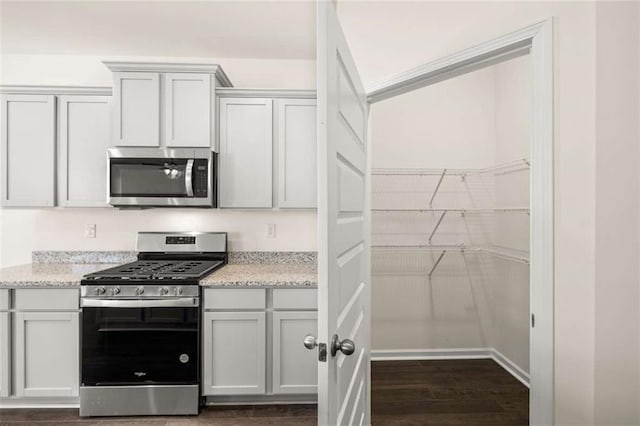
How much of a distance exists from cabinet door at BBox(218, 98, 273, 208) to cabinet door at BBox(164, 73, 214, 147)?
15 centimetres

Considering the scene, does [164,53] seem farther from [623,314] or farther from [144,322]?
[623,314]

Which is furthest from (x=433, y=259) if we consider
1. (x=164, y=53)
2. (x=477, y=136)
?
(x=164, y=53)

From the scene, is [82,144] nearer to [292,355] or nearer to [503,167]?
[292,355]

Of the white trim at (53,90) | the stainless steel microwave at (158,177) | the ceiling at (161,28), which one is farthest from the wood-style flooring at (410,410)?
the ceiling at (161,28)

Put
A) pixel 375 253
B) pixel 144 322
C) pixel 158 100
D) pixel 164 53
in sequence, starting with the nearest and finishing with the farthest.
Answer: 1. pixel 144 322
2. pixel 158 100
3. pixel 164 53
4. pixel 375 253

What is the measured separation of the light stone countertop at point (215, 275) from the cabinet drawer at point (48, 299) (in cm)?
4

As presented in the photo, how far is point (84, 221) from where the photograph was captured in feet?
10.5

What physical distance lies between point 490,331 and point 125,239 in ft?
10.7

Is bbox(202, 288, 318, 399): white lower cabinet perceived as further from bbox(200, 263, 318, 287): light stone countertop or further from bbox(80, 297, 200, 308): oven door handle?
bbox(80, 297, 200, 308): oven door handle

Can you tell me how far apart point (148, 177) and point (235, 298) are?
43.7 inches

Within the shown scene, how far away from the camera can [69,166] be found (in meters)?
2.91

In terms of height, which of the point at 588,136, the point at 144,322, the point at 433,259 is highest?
the point at 588,136

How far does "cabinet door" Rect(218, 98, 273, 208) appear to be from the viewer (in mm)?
2967

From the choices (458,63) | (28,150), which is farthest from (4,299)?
(458,63)
